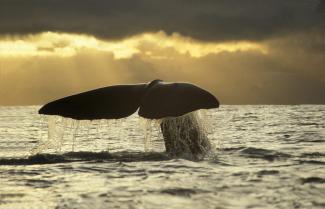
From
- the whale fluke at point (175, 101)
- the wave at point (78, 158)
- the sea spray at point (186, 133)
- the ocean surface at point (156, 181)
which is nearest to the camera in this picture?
the ocean surface at point (156, 181)

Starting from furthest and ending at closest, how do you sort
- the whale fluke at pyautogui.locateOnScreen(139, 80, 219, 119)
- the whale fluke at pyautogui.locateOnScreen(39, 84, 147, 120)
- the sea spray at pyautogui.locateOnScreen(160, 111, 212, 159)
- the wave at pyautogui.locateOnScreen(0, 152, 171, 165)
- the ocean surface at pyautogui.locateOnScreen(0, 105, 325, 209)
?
the wave at pyautogui.locateOnScreen(0, 152, 171, 165)
the sea spray at pyautogui.locateOnScreen(160, 111, 212, 159)
the whale fluke at pyautogui.locateOnScreen(39, 84, 147, 120)
the whale fluke at pyautogui.locateOnScreen(139, 80, 219, 119)
the ocean surface at pyautogui.locateOnScreen(0, 105, 325, 209)

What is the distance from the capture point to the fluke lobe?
24.8ft

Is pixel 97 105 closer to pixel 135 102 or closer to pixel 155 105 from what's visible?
pixel 135 102

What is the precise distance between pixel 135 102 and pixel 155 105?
0.69 meters

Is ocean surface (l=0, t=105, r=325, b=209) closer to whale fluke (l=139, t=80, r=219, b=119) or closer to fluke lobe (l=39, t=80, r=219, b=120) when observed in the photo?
fluke lobe (l=39, t=80, r=219, b=120)

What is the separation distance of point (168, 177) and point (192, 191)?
1.42m

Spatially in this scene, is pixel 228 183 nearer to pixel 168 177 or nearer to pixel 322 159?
pixel 168 177

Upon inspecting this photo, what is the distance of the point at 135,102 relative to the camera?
27.3 ft

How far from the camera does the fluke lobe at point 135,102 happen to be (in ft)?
24.8

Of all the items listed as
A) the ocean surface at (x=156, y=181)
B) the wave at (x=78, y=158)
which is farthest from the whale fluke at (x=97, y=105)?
the wave at (x=78, y=158)

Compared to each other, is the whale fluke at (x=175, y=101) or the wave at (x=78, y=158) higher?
the whale fluke at (x=175, y=101)

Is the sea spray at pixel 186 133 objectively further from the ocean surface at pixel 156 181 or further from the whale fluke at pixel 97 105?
the whale fluke at pixel 97 105

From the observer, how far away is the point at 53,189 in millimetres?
7723

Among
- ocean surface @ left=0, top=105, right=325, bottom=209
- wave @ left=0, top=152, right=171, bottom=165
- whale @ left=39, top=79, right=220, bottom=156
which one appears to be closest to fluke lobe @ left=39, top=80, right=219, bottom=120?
whale @ left=39, top=79, right=220, bottom=156
